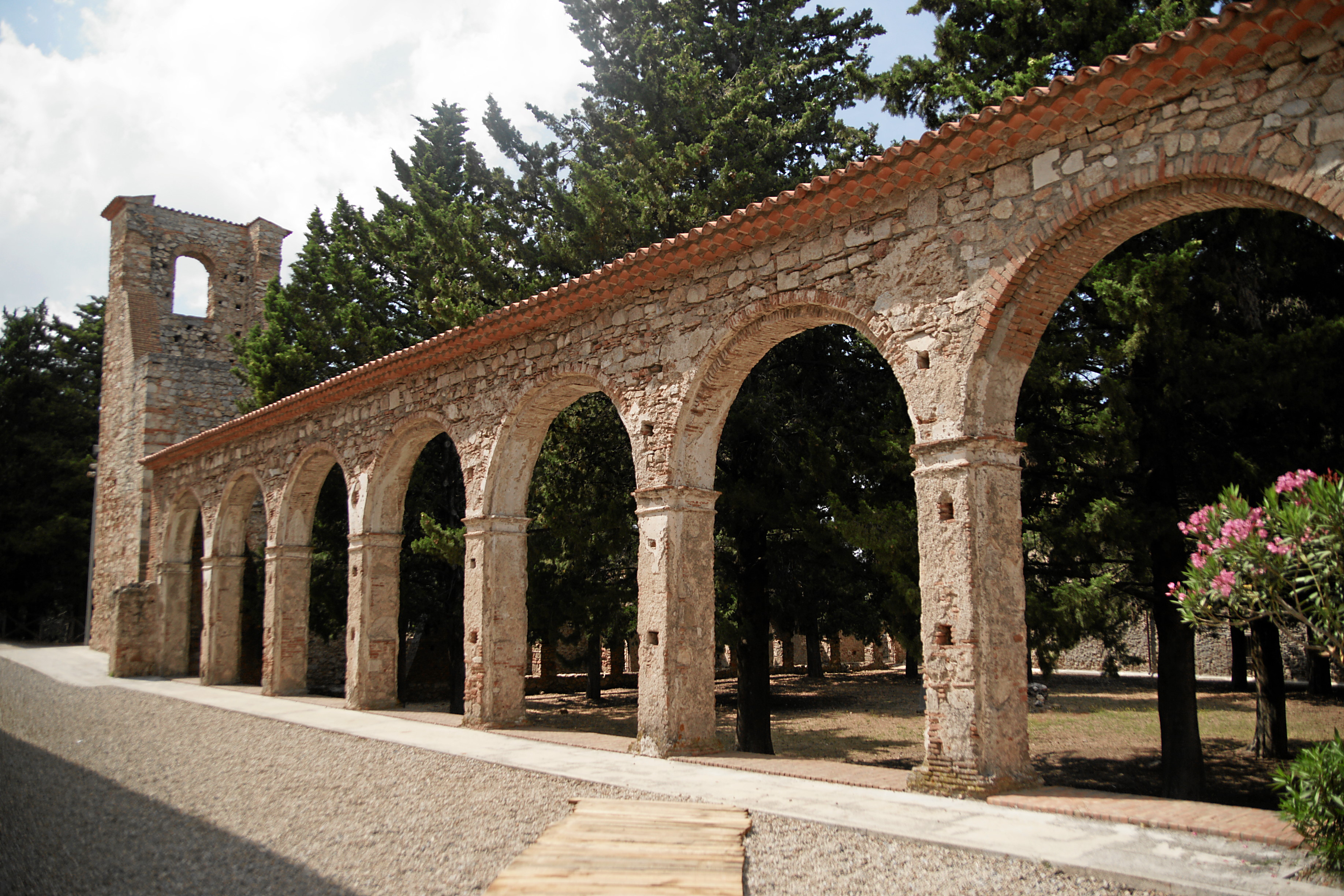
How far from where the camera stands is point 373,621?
11.7 m

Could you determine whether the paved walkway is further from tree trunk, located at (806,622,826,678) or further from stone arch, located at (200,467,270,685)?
tree trunk, located at (806,622,826,678)

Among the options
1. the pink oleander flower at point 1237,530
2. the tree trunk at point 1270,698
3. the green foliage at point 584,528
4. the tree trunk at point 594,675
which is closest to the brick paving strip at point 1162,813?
the pink oleander flower at point 1237,530

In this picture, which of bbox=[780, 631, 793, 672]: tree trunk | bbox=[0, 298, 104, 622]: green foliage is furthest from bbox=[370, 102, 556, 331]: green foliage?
bbox=[0, 298, 104, 622]: green foliage

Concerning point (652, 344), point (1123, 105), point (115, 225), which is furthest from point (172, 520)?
point (1123, 105)

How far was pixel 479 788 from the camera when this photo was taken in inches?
250

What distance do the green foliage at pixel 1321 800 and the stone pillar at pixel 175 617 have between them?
17.8 meters

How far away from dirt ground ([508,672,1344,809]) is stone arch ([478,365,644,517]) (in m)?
3.04

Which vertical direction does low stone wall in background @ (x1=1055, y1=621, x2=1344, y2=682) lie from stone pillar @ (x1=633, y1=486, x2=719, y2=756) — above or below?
below

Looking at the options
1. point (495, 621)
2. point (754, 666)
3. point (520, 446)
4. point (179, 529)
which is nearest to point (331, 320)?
point (179, 529)

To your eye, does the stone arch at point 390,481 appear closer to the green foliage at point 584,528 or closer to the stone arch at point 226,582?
the green foliage at point 584,528

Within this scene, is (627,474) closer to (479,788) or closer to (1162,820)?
(479,788)

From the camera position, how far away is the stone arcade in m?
4.97

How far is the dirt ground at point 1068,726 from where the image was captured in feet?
33.4

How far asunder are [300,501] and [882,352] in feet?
34.1
